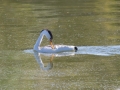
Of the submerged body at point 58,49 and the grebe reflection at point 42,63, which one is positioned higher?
the grebe reflection at point 42,63

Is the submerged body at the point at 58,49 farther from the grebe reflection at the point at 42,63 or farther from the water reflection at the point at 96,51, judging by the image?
the grebe reflection at the point at 42,63

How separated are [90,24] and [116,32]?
7.42 ft

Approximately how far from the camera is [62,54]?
15500mm

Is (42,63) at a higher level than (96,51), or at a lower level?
higher

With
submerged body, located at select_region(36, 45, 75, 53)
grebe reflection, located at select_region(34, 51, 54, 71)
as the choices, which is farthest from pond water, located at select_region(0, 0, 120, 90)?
submerged body, located at select_region(36, 45, 75, 53)

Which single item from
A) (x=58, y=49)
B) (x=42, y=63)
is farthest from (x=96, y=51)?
(x=42, y=63)

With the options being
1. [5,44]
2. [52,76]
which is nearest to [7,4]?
[5,44]

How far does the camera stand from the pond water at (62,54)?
12.3 metres

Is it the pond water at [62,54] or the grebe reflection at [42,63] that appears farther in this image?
the grebe reflection at [42,63]

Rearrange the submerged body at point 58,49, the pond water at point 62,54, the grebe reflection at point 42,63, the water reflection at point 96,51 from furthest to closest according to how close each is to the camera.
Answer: the submerged body at point 58,49, the water reflection at point 96,51, the grebe reflection at point 42,63, the pond water at point 62,54

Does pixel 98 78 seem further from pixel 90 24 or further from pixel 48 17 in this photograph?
pixel 48 17

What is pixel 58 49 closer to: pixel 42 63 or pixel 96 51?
pixel 96 51

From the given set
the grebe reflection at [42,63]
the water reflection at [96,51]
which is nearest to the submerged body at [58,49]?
the water reflection at [96,51]

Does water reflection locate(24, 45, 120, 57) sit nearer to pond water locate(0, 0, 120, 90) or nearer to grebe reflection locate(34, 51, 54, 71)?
pond water locate(0, 0, 120, 90)
